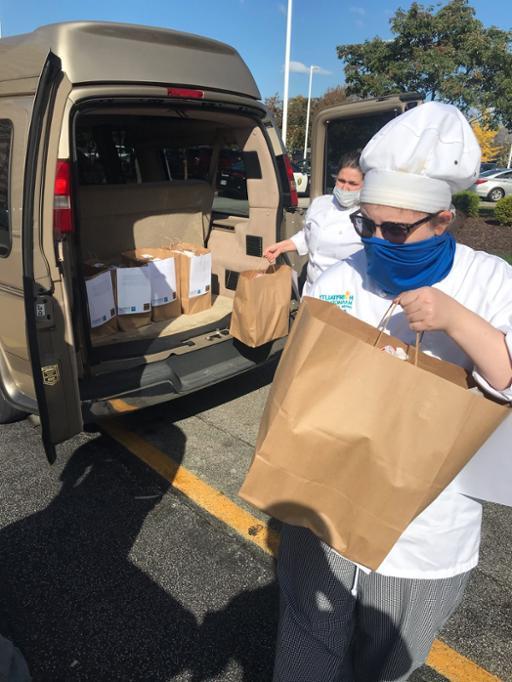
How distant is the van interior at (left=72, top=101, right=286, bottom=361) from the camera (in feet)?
12.7

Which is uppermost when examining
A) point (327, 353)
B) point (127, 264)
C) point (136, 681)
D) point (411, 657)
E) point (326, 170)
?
A: point (326, 170)

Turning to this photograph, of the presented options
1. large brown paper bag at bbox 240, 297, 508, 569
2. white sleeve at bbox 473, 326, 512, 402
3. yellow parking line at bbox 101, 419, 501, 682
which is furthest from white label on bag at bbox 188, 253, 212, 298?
white sleeve at bbox 473, 326, 512, 402

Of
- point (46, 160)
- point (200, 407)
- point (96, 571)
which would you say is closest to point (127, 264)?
point (200, 407)

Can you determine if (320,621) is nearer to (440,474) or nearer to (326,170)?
(440,474)

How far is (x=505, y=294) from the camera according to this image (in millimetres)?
1181

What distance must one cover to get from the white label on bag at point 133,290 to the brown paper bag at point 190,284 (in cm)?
39

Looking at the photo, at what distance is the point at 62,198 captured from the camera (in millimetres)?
2520

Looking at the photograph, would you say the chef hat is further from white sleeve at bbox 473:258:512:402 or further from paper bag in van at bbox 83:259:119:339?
paper bag in van at bbox 83:259:119:339

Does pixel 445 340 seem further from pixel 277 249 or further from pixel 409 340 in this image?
pixel 277 249

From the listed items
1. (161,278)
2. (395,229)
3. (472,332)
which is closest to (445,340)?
(472,332)

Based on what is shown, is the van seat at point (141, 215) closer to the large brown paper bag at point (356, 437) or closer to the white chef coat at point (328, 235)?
the white chef coat at point (328, 235)

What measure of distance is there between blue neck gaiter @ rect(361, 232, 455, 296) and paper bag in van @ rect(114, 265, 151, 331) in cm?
281

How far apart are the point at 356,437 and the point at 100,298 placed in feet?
9.63

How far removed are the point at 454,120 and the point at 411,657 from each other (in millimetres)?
1363
